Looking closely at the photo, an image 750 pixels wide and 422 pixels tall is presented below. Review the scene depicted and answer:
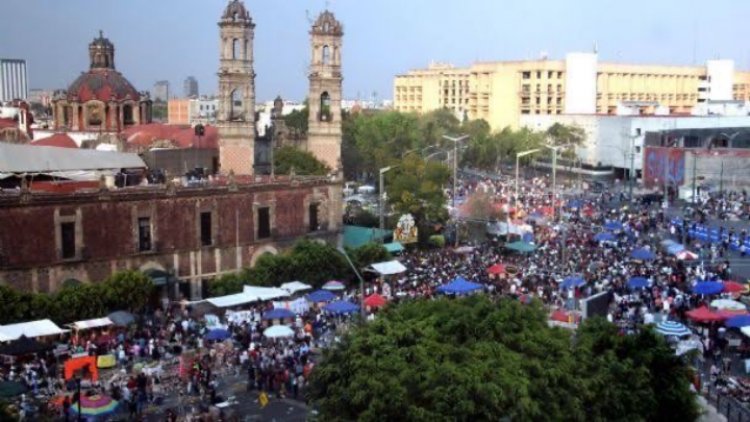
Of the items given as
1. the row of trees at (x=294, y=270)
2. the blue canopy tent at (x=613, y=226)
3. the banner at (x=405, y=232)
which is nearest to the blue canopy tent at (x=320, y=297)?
the row of trees at (x=294, y=270)

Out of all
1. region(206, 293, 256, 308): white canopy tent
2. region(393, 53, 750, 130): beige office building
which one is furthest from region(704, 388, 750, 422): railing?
region(393, 53, 750, 130): beige office building

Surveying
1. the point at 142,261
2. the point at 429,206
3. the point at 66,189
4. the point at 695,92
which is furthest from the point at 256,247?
the point at 695,92

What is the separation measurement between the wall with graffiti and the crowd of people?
23.5 m

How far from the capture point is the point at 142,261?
3722cm

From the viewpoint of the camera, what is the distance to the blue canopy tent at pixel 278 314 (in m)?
31.1

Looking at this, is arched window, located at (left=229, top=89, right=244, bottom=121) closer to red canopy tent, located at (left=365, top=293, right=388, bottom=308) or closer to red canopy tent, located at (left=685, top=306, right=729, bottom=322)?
red canopy tent, located at (left=365, top=293, right=388, bottom=308)

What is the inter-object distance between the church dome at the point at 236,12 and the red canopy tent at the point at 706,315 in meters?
31.8

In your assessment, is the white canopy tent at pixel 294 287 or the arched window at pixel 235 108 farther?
the arched window at pixel 235 108

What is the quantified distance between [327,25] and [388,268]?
70.4 ft

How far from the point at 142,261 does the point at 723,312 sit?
21.0 meters

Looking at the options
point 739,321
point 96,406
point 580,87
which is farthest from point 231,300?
point 580,87

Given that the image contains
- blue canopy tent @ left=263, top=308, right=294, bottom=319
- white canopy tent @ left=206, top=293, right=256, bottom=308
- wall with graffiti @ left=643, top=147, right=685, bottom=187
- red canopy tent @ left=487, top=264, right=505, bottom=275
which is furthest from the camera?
wall with graffiti @ left=643, top=147, right=685, bottom=187

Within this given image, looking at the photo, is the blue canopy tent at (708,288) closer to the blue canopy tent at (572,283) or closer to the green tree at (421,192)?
the blue canopy tent at (572,283)

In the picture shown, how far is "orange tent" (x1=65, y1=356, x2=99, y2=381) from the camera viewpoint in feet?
84.7
